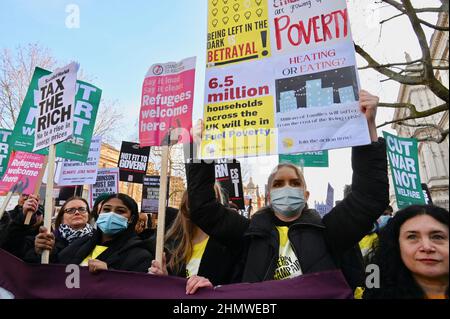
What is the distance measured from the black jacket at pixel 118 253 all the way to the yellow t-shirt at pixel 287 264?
1.16m

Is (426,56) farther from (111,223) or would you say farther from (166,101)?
(111,223)

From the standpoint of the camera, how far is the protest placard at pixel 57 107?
3.15m

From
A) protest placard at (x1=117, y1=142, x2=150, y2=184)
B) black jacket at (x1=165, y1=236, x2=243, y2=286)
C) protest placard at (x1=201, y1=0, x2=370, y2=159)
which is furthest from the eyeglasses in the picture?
protest placard at (x1=117, y1=142, x2=150, y2=184)

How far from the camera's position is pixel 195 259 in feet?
8.89

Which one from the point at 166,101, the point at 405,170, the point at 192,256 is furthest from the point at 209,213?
the point at 405,170

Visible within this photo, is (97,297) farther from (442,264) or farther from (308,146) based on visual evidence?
(442,264)

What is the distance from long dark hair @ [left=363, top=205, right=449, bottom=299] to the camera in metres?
1.64

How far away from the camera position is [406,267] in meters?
1.70

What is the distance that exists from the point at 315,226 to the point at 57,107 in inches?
101

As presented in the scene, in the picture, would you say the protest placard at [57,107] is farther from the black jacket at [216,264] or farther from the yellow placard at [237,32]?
the black jacket at [216,264]

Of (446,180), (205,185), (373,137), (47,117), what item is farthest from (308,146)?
(47,117)

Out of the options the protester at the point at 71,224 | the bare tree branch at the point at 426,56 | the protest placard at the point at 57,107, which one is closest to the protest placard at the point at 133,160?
the protester at the point at 71,224

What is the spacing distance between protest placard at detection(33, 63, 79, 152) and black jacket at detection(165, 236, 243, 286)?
162 cm

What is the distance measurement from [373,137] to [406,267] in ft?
2.78
